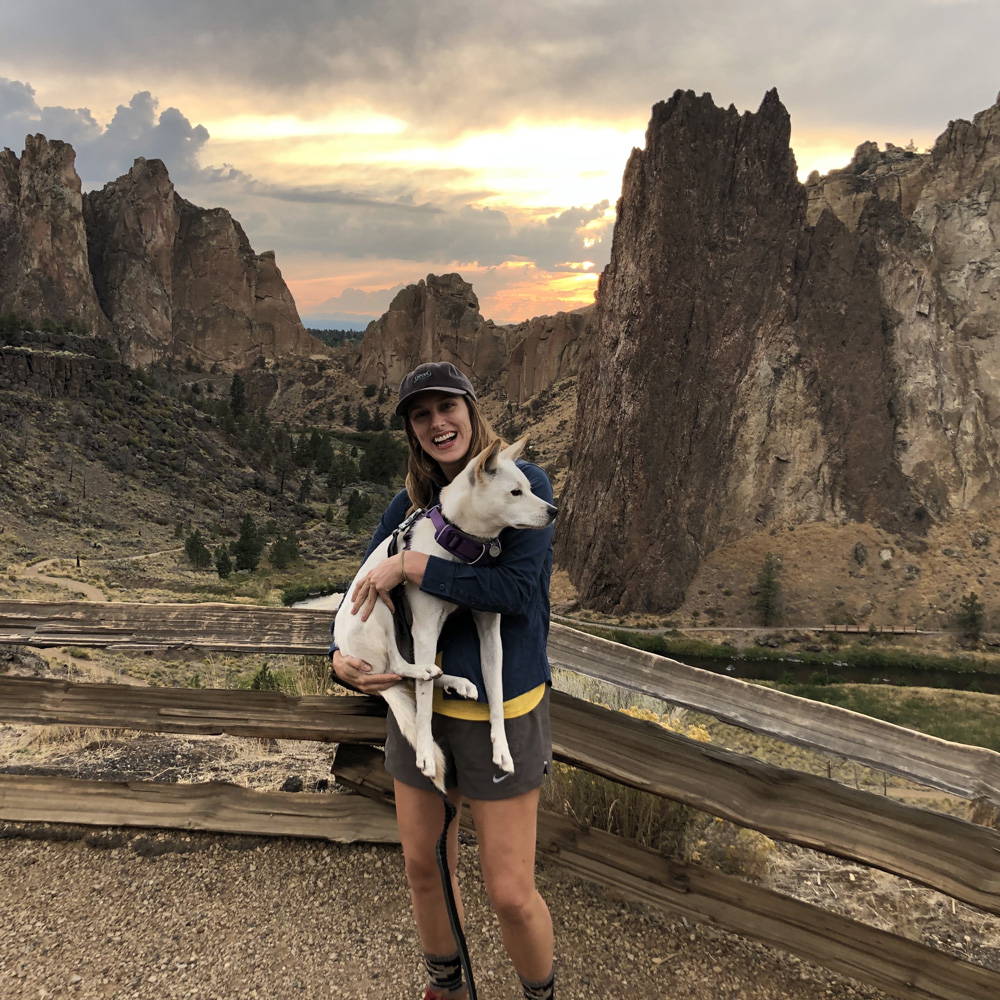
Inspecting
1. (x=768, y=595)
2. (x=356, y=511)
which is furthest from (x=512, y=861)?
(x=356, y=511)

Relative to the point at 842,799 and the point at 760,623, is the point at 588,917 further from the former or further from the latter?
the point at 760,623

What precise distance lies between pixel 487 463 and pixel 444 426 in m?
0.39

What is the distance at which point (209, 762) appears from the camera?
4902 mm

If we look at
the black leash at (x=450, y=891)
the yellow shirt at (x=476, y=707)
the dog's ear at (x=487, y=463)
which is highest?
the dog's ear at (x=487, y=463)

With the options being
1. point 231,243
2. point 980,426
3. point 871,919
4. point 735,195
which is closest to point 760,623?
point 980,426

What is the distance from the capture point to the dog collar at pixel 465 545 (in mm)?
2498

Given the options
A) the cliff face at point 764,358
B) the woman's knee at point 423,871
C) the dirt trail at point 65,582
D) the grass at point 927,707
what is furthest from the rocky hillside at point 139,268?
the woman's knee at point 423,871

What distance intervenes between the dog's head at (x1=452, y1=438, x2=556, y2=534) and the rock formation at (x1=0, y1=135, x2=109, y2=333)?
125 m

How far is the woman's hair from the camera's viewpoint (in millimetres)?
2861

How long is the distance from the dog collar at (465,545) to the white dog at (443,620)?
0.6 inches

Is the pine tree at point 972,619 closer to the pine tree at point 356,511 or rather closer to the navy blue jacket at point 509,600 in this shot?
the pine tree at point 356,511

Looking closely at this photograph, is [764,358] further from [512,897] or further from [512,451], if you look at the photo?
[512,897]

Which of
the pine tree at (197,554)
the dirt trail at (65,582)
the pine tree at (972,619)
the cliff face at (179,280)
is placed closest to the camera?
the dirt trail at (65,582)

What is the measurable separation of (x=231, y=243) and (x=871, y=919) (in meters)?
157
